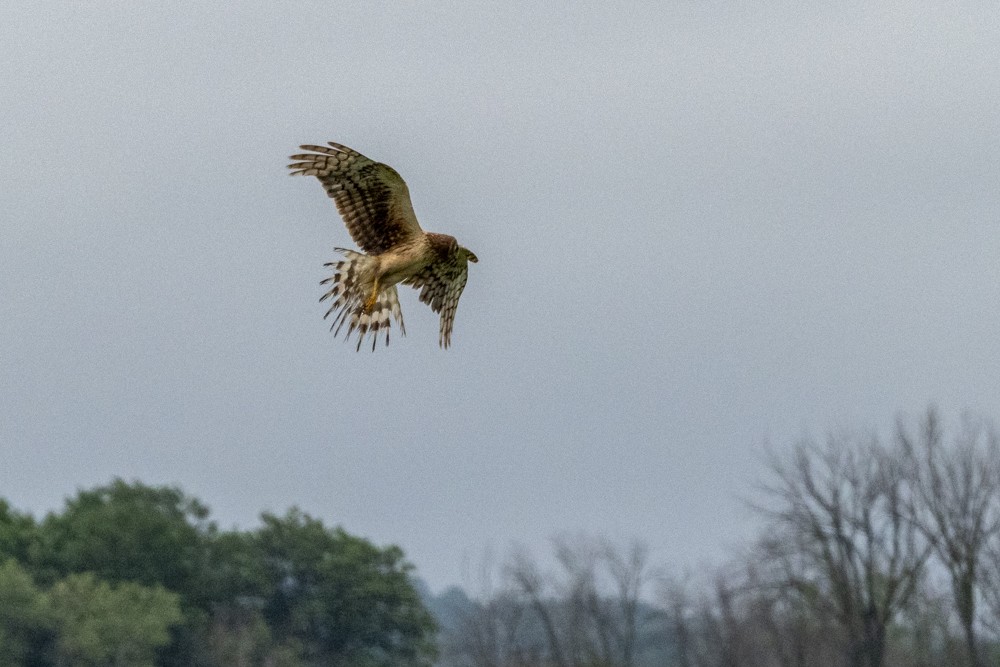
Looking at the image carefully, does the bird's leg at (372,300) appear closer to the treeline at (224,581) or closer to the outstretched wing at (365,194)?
the outstretched wing at (365,194)

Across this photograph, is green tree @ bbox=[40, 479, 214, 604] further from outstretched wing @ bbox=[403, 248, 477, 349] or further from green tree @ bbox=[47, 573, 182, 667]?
outstretched wing @ bbox=[403, 248, 477, 349]

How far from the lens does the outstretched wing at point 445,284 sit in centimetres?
1931

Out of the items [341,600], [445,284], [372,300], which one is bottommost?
[372,300]

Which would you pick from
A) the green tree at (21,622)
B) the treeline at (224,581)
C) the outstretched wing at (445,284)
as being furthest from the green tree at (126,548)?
the outstretched wing at (445,284)

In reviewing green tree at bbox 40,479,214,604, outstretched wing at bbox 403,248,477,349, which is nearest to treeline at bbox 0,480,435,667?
green tree at bbox 40,479,214,604

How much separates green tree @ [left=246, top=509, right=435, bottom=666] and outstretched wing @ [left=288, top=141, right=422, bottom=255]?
67335mm

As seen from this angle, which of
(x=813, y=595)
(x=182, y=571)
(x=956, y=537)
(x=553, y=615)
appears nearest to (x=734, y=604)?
(x=813, y=595)

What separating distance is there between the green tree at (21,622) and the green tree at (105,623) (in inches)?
23.7

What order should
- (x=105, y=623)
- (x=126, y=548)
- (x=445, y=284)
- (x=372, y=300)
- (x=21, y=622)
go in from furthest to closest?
(x=126, y=548) < (x=105, y=623) < (x=21, y=622) < (x=445, y=284) < (x=372, y=300)

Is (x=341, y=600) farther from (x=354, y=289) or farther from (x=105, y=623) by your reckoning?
(x=354, y=289)

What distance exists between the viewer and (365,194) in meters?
18.6

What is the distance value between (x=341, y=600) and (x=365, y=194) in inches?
2728

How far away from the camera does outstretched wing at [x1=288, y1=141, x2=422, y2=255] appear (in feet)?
60.4

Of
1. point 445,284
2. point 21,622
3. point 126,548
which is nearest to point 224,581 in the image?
point 126,548
